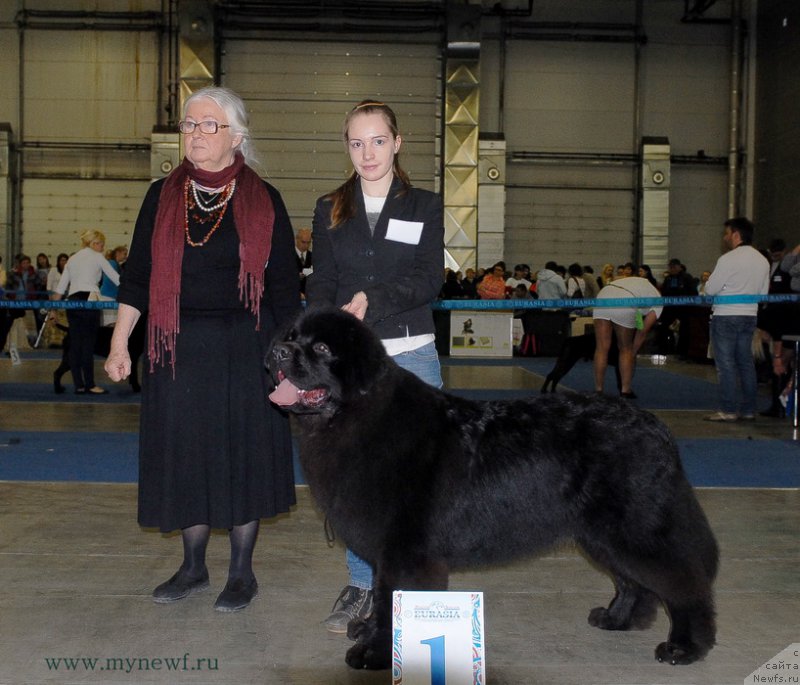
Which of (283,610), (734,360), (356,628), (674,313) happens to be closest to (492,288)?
Answer: (674,313)

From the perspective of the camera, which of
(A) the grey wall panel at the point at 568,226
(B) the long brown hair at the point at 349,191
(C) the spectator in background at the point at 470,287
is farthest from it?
(A) the grey wall panel at the point at 568,226

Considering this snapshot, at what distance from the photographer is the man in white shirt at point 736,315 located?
8898mm

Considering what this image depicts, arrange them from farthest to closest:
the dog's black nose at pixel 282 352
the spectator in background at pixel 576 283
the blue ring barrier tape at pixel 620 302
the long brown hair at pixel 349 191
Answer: the spectator in background at pixel 576 283, the blue ring barrier tape at pixel 620 302, the long brown hair at pixel 349 191, the dog's black nose at pixel 282 352

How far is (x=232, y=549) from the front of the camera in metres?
3.78

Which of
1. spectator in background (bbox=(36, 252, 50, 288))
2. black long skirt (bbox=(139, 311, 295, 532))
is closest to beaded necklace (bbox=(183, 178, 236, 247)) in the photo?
black long skirt (bbox=(139, 311, 295, 532))

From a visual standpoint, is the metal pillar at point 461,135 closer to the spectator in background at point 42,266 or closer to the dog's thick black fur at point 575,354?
the spectator in background at point 42,266

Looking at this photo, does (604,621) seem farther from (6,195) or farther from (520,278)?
(6,195)

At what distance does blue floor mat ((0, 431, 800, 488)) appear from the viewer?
6211mm

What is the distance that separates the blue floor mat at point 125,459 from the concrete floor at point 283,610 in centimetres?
69

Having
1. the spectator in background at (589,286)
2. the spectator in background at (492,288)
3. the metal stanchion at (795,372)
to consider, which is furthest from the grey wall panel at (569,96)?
the metal stanchion at (795,372)

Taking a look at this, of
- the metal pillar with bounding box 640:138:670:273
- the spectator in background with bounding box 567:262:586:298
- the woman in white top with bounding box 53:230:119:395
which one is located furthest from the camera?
the metal pillar with bounding box 640:138:670:273

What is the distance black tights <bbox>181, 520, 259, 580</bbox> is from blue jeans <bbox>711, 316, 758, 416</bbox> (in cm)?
650

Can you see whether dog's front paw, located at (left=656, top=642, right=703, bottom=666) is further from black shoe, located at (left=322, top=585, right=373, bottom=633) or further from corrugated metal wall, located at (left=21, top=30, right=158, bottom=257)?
corrugated metal wall, located at (left=21, top=30, right=158, bottom=257)

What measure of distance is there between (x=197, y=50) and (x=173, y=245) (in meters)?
17.3
